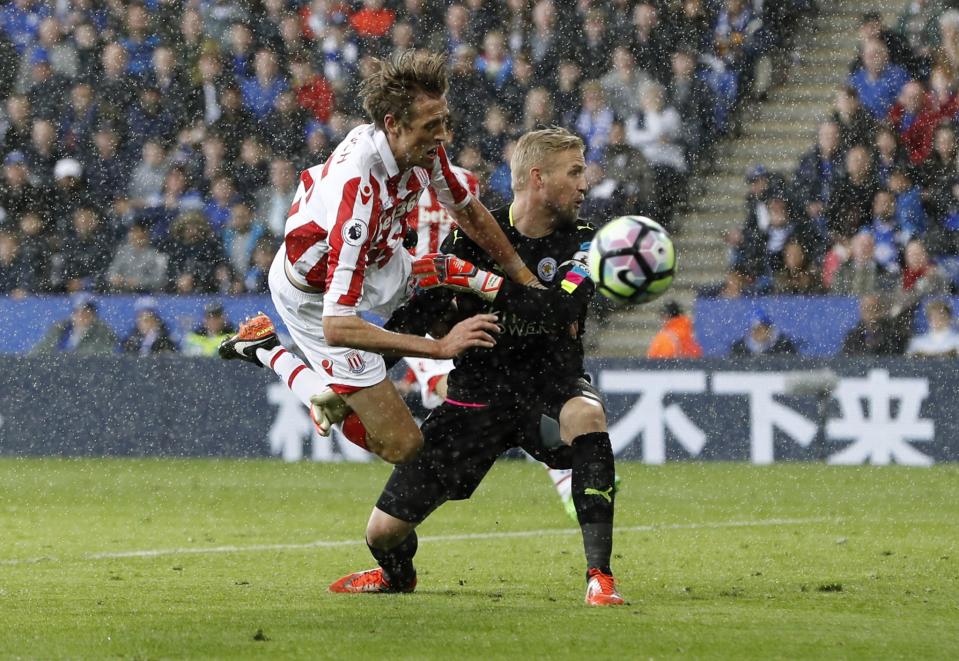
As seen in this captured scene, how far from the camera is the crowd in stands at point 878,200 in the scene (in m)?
13.2

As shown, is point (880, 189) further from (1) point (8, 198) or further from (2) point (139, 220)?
(1) point (8, 198)

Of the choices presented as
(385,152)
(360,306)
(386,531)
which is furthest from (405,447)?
(385,152)

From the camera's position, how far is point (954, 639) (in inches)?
205

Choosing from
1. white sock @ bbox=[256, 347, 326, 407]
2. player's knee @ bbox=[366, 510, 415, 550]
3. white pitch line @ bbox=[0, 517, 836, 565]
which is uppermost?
white sock @ bbox=[256, 347, 326, 407]

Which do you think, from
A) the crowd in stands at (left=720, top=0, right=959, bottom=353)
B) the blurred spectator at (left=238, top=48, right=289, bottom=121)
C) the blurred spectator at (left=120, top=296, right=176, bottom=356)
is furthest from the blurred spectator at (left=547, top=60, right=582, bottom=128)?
the blurred spectator at (left=120, top=296, right=176, bottom=356)

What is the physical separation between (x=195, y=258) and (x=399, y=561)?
916 centimetres

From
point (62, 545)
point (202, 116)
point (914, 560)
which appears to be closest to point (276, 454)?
point (202, 116)

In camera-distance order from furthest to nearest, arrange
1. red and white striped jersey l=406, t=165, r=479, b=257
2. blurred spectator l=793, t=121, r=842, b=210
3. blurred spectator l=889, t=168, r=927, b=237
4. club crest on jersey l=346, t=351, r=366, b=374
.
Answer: blurred spectator l=793, t=121, r=842, b=210
blurred spectator l=889, t=168, r=927, b=237
red and white striped jersey l=406, t=165, r=479, b=257
club crest on jersey l=346, t=351, r=366, b=374

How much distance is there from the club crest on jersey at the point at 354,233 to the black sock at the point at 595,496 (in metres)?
1.11

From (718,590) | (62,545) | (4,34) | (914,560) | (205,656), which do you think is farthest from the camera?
(4,34)

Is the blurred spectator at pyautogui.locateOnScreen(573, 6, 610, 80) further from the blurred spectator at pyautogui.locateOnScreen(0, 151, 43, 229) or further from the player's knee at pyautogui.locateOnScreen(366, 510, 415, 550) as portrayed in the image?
the player's knee at pyautogui.locateOnScreen(366, 510, 415, 550)

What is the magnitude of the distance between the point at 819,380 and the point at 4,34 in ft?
31.6

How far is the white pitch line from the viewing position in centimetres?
813

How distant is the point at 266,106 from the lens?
16.1 metres
